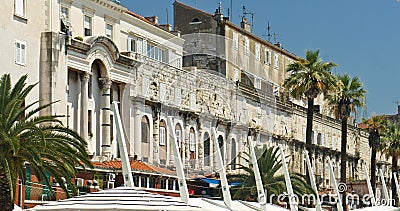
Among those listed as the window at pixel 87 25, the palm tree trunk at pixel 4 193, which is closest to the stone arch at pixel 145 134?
the window at pixel 87 25

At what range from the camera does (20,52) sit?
167 feet

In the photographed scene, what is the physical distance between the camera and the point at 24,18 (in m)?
51.2

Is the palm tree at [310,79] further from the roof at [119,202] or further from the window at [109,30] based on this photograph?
the roof at [119,202]

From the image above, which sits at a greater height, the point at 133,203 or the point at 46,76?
the point at 46,76

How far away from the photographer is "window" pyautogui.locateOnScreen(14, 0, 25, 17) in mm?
50875

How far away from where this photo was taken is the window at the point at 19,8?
167ft

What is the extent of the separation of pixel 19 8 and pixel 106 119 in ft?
Result: 33.5

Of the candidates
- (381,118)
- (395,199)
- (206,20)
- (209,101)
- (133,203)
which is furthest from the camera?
(395,199)

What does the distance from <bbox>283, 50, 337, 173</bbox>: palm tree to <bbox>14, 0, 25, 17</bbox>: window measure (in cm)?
2513

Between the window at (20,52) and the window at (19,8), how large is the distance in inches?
61.7

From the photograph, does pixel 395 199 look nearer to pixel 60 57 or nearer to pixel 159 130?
pixel 159 130

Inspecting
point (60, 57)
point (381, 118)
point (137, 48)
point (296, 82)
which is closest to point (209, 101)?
point (60, 57)

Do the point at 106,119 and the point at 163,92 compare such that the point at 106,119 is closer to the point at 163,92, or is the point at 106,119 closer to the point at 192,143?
the point at 163,92

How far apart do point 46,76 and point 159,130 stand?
12.1 meters
